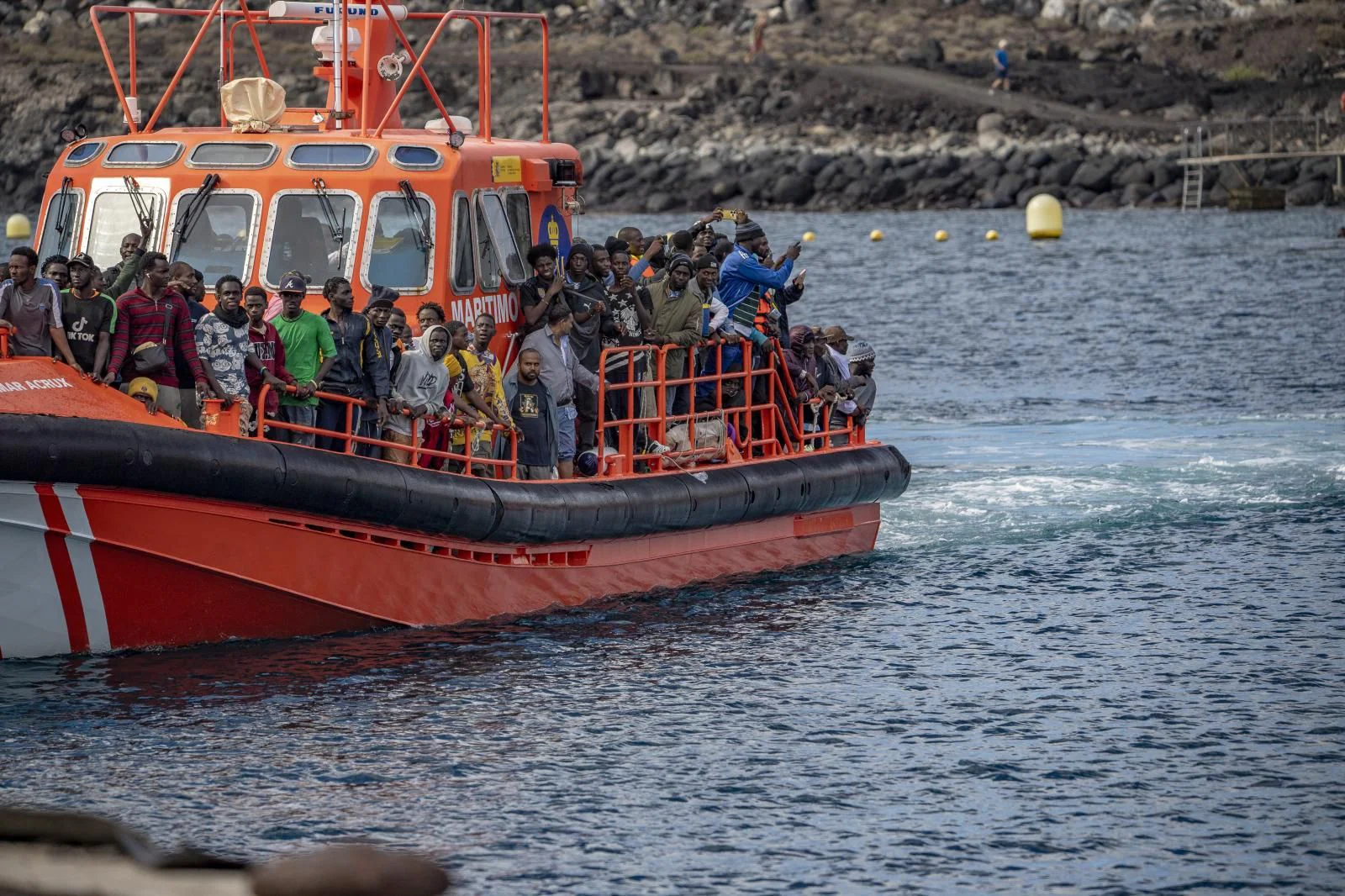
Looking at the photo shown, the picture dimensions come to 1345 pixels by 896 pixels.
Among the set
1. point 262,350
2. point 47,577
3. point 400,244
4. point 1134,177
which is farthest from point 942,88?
point 47,577

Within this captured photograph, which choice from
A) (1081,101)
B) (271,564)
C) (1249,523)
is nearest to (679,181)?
(1081,101)

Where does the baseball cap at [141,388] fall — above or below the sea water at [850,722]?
above

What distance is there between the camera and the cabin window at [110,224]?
12.0 m

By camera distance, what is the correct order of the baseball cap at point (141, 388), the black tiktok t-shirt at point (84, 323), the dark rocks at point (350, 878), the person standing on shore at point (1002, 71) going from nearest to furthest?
the dark rocks at point (350, 878)
the black tiktok t-shirt at point (84, 323)
the baseball cap at point (141, 388)
the person standing on shore at point (1002, 71)

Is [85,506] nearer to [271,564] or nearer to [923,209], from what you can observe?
[271,564]

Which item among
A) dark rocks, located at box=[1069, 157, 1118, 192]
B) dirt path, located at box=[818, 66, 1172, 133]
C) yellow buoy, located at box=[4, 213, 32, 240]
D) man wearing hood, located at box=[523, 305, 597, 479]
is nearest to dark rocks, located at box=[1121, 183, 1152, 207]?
dark rocks, located at box=[1069, 157, 1118, 192]

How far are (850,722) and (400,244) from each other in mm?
4030

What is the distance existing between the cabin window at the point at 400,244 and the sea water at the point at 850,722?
7.07 ft

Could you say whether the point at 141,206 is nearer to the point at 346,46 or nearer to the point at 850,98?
the point at 346,46

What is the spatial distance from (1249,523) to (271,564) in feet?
27.5

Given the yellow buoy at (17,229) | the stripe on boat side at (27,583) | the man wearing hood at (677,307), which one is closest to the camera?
the stripe on boat side at (27,583)

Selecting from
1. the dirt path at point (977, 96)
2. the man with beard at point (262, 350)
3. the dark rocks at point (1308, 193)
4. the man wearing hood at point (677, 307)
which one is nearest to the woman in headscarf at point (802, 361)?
the man wearing hood at point (677, 307)

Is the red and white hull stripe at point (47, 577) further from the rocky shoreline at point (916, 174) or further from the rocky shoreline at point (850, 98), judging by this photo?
the rocky shoreline at point (916, 174)

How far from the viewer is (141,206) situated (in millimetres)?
11961
